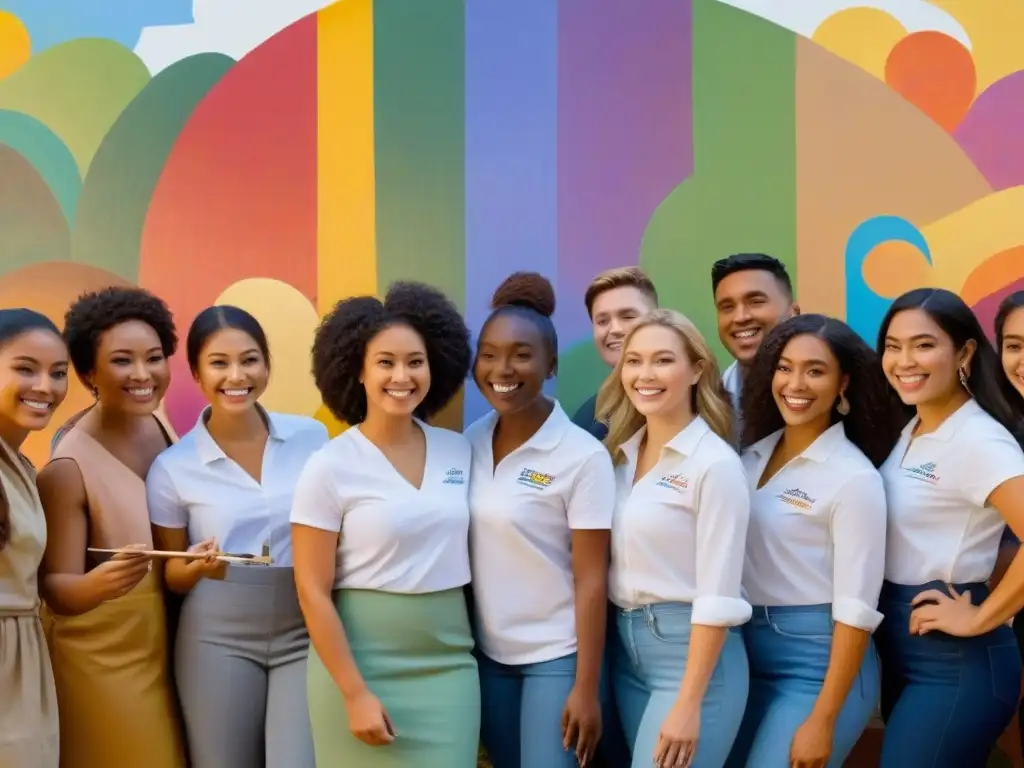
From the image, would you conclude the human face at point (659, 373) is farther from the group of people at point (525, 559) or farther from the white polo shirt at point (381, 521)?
the white polo shirt at point (381, 521)

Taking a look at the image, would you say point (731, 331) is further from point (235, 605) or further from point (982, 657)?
point (235, 605)

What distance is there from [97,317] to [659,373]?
6.07ft

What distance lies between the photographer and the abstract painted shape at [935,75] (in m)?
3.83

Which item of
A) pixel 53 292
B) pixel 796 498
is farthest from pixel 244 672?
pixel 53 292

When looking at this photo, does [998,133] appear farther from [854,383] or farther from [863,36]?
[854,383]

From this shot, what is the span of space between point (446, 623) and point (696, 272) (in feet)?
6.07

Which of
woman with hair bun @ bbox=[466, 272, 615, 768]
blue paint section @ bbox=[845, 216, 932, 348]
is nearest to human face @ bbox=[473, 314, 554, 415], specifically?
woman with hair bun @ bbox=[466, 272, 615, 768]

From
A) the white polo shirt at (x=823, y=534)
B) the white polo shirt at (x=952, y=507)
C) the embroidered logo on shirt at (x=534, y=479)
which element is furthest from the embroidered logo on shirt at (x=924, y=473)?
the embroidered logo on shirt at (x=534, y=479)

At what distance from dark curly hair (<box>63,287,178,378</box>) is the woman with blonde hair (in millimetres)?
1619

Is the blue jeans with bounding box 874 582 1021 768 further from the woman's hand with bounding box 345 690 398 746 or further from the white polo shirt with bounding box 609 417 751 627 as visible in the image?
the woman's hand with bounding box 345 690 398 746

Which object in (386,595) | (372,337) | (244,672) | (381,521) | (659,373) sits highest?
(372,337)

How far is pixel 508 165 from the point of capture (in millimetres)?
4016

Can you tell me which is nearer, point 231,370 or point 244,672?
point 244,672

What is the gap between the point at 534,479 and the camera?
2.91 meters
